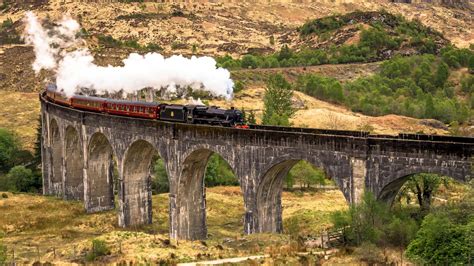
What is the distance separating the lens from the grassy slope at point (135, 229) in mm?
37438

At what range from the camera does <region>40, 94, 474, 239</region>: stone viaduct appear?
30859mm

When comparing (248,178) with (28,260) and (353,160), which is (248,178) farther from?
(28,260)

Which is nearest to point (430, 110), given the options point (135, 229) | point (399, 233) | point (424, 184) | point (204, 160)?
point (424, 184)

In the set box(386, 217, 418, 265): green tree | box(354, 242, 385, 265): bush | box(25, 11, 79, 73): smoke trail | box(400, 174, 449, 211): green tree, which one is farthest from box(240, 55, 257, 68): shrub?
box(354, 242, 385, 265): bush

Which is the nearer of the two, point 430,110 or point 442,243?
point 442,243

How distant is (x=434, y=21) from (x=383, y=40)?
262ft

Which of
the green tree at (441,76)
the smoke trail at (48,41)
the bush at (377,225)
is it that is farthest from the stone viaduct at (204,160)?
the green tree at (441,76)

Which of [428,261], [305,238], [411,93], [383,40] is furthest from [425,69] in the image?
[428,261]

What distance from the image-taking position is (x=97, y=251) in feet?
122

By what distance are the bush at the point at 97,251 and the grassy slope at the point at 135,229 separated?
63 centimetres

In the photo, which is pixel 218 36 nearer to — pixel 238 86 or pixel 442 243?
pixel 238 86

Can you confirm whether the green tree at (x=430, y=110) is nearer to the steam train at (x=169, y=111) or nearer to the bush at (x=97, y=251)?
the steam train at (x=169, y=111)

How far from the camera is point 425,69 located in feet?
357

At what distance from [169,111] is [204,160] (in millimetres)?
4547
